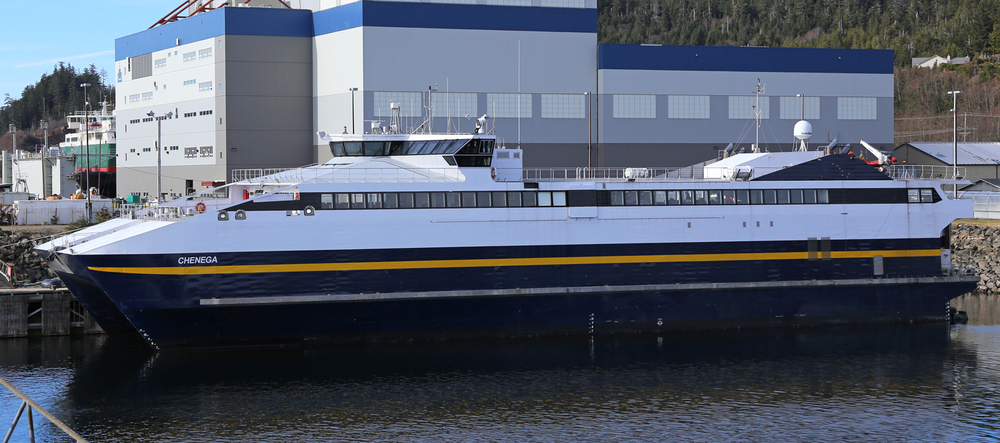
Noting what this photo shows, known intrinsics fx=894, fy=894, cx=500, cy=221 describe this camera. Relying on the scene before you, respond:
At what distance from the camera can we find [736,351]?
28047mm

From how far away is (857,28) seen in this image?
170375 millimetres

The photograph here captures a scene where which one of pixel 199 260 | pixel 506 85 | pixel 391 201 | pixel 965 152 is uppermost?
pixel 506 85

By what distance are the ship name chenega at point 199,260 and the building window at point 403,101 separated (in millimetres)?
27820

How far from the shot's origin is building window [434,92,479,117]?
53.7 m

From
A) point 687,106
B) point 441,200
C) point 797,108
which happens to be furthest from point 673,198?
point 797,108

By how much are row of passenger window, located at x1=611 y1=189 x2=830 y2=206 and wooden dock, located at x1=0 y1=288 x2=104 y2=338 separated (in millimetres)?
19004

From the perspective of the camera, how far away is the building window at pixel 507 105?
54688 millimetres

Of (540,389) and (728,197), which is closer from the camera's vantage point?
(540,389)

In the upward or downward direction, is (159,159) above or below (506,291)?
above

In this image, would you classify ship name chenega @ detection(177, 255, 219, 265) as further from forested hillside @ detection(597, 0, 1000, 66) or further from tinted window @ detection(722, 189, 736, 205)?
forested hillside @ detection(597, 0, 1000, 66)

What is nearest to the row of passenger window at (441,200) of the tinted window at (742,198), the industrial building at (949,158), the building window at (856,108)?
the tinted window at (742,198)

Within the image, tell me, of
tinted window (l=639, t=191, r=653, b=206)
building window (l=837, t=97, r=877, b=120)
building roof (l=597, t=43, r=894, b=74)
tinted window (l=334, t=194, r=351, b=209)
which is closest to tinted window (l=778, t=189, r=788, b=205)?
tinted window (l=639, t=191, r=653, b=206)

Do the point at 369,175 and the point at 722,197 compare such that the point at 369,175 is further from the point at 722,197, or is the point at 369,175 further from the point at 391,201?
the point at 722,197

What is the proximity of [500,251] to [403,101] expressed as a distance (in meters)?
27.4
